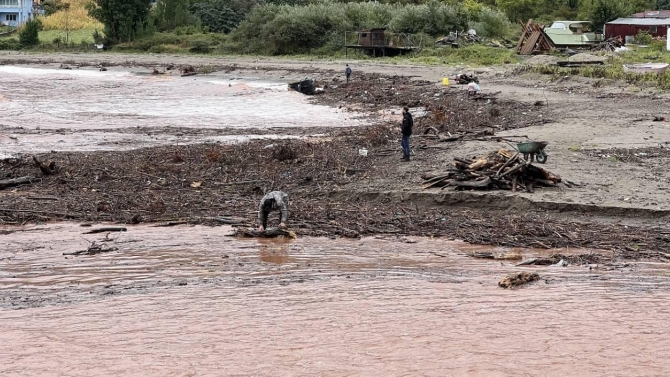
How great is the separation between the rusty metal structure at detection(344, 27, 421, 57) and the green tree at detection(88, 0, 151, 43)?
26.0m

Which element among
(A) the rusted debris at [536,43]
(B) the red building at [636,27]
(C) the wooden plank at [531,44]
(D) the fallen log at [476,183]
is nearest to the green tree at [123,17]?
(A) the rusted debris at [536,43]

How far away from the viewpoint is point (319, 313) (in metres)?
11.0

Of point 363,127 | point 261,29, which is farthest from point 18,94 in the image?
point 261,29

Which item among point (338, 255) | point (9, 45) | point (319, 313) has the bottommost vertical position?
point (319, 313)

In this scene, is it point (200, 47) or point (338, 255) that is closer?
point (338, 255)

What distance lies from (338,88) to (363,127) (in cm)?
1504

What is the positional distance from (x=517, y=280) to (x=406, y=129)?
8.42 metres

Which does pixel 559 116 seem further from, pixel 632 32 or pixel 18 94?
pixel 632 32

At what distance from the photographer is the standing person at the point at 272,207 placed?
47.0 feet

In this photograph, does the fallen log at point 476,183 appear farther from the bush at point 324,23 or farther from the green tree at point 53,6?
the green tree at point 53,6

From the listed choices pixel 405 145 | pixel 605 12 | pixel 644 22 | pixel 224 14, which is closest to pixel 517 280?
pixel 405 145

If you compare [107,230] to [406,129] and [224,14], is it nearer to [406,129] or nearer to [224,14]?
[406,129]

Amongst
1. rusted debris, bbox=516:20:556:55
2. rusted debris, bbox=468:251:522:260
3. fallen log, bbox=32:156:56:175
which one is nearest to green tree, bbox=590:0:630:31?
rusted debris, bbox=516:20:556:55

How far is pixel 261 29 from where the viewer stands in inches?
2785
